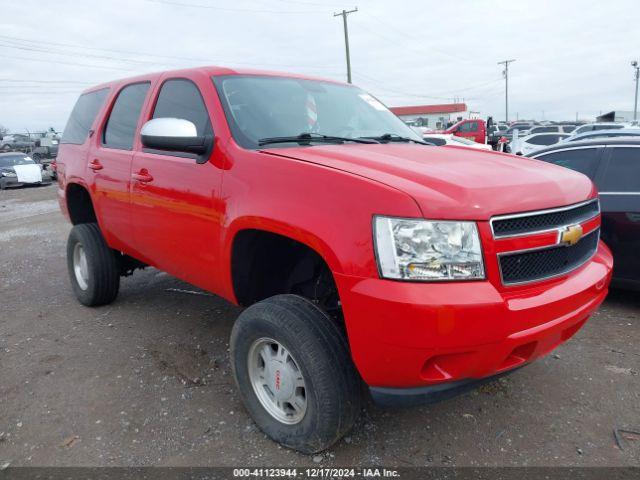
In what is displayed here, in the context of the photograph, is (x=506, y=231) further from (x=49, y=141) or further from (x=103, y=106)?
(x=49, y=141)

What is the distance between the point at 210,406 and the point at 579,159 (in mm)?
4099

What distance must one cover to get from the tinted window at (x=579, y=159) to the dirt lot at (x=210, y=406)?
1.32 metres

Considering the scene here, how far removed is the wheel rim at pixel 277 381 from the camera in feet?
8.16

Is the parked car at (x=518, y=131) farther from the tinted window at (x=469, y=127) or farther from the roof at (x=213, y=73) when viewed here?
the roof at (x=213, y=73)

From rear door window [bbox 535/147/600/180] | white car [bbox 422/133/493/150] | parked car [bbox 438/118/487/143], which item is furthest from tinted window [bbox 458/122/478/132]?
rear door window [bbox 535/147/600/180]

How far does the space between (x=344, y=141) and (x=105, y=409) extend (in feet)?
7.14

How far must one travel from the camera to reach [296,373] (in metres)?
2.47

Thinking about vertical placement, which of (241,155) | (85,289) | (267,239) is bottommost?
(85,289)

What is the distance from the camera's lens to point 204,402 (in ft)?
10.1

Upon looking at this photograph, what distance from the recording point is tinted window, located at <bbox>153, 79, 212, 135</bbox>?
9.95 feet

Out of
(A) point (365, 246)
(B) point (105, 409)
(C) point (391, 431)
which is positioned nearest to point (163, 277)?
(B) point (105, 409)

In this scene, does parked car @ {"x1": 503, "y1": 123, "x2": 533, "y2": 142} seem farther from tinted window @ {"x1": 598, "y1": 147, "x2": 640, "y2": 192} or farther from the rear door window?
tinted window @ {"x1": 598, "y1": 147, "x2": 640, "y2": 192}

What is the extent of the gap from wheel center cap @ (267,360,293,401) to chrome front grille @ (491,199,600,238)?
4.07 feet

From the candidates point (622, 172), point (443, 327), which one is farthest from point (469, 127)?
point (443, 327)
